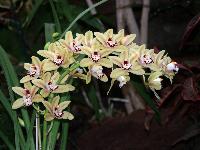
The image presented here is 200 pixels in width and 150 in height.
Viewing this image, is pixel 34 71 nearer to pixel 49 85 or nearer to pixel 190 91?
pixel 49 85

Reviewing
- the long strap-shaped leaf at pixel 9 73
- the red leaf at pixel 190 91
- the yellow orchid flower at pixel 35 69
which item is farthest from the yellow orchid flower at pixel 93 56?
the red leaf at pixel 190 91

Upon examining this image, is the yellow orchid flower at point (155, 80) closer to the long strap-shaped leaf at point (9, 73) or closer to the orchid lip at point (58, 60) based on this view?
the orchid lip at point (58, 60)

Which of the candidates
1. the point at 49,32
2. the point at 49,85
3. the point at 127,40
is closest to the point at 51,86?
the point at 49,85

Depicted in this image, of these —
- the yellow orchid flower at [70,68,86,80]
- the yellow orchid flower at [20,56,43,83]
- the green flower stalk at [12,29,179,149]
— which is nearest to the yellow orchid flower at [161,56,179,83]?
the green flower stalk at [12,29,179,149]

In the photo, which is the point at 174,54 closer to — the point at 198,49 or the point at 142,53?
the point at 198,49

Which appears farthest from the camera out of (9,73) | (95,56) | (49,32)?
(49,32)

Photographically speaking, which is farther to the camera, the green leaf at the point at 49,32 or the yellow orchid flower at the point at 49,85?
the green leaf at the point at 49,32

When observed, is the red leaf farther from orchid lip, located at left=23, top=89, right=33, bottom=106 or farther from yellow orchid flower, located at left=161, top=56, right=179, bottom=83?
orchid lip, located at left=23, top=89, right=33, bottom=106
